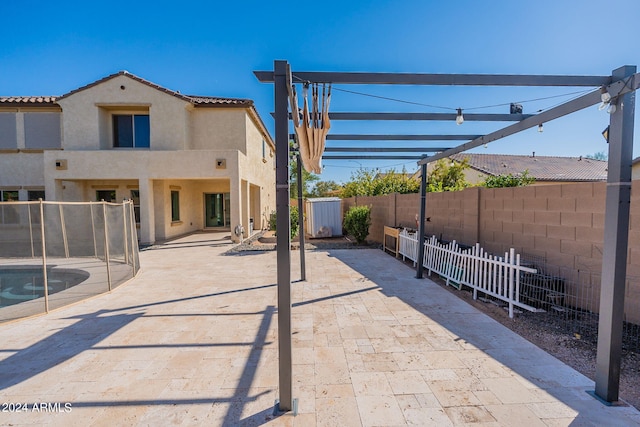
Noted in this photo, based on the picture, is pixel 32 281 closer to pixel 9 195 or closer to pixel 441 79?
pixel 9 195

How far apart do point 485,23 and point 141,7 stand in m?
8.02

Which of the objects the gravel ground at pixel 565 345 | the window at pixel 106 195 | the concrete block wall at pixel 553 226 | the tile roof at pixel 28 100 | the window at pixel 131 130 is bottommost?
the gravel ground at pixel 565 345

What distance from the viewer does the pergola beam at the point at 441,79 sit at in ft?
8.43

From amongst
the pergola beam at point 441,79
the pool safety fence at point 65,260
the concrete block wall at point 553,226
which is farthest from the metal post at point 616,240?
the pool safety fence at point 65,260

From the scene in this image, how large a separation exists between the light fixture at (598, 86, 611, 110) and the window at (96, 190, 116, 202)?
16.1 m

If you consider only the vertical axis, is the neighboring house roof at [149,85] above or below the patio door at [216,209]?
above

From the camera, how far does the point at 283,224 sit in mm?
2350

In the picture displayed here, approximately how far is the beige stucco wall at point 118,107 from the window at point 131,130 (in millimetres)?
501

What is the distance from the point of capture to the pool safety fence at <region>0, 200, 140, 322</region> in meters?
4.98

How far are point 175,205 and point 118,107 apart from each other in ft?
15.4

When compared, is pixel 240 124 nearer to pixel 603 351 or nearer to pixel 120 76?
pixel 120 76

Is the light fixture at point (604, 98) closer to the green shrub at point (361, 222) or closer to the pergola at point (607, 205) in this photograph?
the pergola at point (607, 205)

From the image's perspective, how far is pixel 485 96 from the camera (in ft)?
14.8

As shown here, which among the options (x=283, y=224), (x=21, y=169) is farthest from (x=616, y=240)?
(x=21, y=169)
